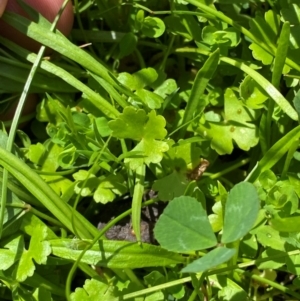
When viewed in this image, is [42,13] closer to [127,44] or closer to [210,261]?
[127,44]

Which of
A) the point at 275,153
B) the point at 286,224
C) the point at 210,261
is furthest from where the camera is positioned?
the point at 275,153

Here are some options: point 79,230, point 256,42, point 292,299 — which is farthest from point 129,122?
point 292,299

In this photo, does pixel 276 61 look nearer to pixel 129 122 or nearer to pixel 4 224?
pixel 129 122

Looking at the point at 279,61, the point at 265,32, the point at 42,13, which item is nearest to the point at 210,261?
the point at 279,61

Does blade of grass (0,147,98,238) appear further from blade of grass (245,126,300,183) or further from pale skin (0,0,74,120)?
blade of grass (245,126,300,183)

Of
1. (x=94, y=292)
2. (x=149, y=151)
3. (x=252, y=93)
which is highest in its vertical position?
(x=252, y=93)

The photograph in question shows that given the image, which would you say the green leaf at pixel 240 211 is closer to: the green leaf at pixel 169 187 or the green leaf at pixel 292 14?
the green leaf at pixel 169 187

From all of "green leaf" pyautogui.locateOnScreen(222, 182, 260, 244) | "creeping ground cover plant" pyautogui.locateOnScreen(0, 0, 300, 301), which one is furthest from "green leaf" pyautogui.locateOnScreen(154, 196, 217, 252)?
"creeping ground cover plant" pyautogui.locateOnScreen(0, 0, 300, 301)

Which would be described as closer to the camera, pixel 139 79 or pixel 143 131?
pixel 143 131
